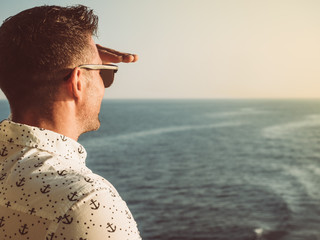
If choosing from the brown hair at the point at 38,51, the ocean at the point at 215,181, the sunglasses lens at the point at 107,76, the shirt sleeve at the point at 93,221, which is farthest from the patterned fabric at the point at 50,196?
the ocean at the point at 215,181

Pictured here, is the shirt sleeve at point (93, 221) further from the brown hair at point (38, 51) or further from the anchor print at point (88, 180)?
the brown hair at point (38, 51)

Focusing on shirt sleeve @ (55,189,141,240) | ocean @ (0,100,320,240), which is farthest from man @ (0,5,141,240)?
ocean @ (0,100,320,240)

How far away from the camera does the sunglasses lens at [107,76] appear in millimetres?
2200

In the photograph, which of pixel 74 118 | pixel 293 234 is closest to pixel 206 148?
pixel 293 234

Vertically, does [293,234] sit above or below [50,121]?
below

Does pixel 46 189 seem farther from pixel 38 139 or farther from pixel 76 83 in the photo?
pixel 76 83

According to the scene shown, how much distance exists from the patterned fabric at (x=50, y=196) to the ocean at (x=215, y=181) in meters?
31.0

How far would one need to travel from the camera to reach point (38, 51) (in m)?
1.78

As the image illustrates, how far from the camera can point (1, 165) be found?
1708 millimetres

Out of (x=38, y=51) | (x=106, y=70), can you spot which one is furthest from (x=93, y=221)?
(x=106, y=70)

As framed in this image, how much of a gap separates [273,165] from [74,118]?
192 feet

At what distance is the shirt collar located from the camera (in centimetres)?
171

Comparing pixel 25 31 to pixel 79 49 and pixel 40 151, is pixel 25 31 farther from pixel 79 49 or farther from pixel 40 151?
pixel 40 151

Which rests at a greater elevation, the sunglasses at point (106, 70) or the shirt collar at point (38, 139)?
the sunglasses at point (106, 70)
